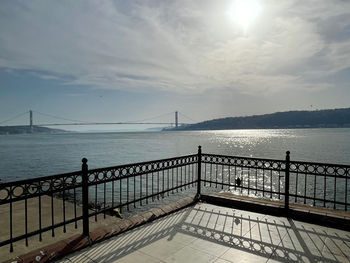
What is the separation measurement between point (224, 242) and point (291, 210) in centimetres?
257

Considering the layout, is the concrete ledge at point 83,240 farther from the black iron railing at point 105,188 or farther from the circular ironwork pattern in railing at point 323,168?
the circular ironwork pattern in railing at point 323,168

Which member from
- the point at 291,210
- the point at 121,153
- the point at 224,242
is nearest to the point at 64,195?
the point at 224,242

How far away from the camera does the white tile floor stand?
450cm

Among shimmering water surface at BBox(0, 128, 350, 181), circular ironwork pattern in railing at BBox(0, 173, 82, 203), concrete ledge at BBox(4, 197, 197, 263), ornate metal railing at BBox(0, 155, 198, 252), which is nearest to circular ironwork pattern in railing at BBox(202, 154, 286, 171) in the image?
ornate metal railing at BBox(0, 155, 198, 252)

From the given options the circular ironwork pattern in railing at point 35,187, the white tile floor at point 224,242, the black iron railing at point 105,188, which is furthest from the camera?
the black iron railing at point 105,188

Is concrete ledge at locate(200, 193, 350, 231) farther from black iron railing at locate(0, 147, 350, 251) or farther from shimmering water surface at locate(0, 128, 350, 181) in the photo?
shimmering water surface at locate(0, 128, 350, 181)

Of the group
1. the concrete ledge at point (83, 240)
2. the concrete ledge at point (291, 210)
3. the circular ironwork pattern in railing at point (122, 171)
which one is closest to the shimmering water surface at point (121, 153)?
the circular ironwork pattern in railing at point (122, 171)

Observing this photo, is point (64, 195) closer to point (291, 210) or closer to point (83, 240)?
point (83, 240)

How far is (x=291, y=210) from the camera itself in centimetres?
656

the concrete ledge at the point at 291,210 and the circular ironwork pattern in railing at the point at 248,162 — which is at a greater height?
the circular ironwork pattern in railing at the point at 248,162

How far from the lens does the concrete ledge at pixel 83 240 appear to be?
14.2 ft

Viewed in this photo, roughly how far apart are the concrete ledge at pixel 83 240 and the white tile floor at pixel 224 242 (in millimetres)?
139

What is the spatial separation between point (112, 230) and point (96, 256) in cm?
96

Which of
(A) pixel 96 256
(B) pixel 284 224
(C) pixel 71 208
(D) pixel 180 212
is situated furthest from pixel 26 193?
(C) pixel 71 208
